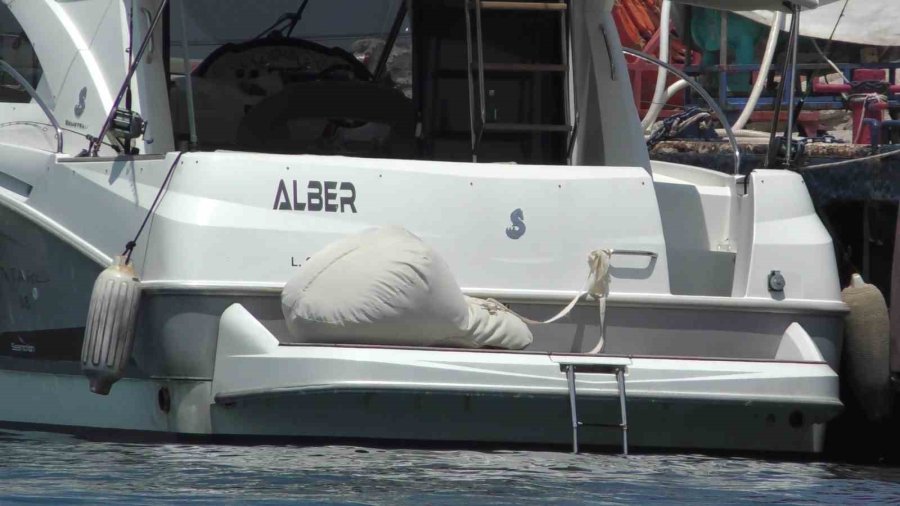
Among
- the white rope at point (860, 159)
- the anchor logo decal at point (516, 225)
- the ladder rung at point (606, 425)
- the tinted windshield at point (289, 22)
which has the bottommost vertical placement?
the ladder rung at point (606, 425)

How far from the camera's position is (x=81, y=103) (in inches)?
268

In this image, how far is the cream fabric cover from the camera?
5781 millimetres

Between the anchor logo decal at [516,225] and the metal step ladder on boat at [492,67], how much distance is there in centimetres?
88

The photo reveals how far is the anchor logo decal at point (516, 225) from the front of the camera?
20.7 ft

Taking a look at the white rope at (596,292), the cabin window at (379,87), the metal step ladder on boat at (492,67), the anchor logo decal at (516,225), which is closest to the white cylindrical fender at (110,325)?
the white rope at (596,292)

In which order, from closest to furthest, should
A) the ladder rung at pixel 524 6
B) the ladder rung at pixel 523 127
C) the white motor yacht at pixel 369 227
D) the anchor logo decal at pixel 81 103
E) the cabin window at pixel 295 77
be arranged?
the white motor yacht at pixel 369 227 → the anchor logo decal at pixel 81 103 → the ladder rung at pixel 523 127 → the ladder rung at pixel 524 6 → the cabin window at pixel 295 77

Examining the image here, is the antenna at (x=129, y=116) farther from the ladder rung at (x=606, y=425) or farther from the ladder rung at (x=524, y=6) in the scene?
the ladder rung at (x=606, y=425)

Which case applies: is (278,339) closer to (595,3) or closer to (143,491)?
(143,491)

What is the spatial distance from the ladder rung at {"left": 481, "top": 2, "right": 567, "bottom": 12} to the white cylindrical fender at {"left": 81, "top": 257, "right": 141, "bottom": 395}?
2191 mm

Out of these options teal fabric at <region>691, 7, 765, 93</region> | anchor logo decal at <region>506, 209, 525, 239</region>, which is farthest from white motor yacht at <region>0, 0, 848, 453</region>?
teal fabric at <region>691, 7, 765, 93</region>

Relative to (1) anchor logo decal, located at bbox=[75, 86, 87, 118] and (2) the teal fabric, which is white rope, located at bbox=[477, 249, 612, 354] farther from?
(2) the teal fabric

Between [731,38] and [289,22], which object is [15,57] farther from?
[731,38]

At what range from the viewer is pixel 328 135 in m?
7.49

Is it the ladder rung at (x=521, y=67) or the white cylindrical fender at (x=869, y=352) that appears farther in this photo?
the ladder rung at (x=521, y=67)
